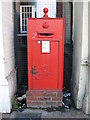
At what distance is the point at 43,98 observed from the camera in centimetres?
316

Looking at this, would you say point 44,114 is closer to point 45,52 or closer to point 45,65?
point 45,65

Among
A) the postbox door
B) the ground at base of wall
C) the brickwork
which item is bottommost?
the ground at base of wall

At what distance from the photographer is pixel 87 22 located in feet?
9.57

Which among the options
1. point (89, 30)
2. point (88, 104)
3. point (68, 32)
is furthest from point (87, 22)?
point (88, 104)

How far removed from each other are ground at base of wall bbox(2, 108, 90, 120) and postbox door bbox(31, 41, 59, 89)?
0.50 m

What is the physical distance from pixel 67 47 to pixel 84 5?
4.31 ft

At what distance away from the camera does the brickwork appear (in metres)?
3.14

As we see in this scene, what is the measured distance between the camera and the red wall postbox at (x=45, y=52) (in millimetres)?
2939

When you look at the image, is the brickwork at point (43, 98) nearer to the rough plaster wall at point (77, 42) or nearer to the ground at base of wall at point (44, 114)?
the ground at base of wall at point (44, 114)

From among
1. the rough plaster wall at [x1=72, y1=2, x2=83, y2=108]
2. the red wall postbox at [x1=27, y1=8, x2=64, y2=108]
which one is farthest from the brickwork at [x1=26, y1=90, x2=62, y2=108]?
the rough plaster wall at [x1=72, y1=2, x2=83, y2=108]

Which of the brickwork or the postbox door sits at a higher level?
the postbox door

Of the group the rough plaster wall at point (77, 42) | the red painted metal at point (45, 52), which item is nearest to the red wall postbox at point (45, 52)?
the red painted metal at point (45, 52)

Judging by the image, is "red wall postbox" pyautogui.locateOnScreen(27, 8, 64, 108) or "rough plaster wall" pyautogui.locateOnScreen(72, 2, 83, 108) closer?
"red wall postbox" pyautogui.locateOnScreen(27, 8, 64, 108)

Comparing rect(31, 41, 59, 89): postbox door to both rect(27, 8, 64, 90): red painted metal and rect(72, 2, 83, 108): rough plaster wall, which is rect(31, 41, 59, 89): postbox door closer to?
rect(27, 8, 64, 90): red painted metal
